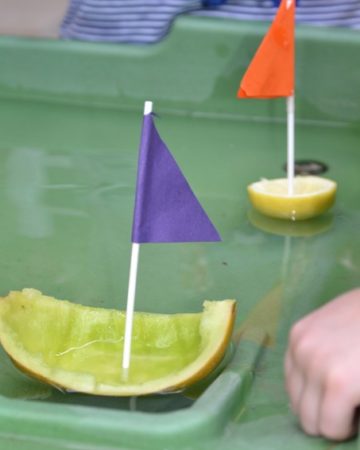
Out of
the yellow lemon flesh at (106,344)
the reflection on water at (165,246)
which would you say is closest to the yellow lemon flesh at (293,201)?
the reflection on water at (165,246)

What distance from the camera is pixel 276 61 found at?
131 cm

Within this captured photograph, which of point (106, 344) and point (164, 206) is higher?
point (164, 206)

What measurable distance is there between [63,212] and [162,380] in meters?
0.48

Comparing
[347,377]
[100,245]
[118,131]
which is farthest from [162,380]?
[118,131]

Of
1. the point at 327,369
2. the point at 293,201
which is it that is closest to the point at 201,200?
the point at 293,201

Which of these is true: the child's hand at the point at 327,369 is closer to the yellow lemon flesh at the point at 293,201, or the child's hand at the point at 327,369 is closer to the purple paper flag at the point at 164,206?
the purple paper flag at the point at 164,206

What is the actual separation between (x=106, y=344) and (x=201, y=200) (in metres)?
0.43

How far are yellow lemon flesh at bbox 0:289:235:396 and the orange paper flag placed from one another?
1.43ft

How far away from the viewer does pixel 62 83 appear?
1.72m

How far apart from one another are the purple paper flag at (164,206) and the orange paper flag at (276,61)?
0.44 m

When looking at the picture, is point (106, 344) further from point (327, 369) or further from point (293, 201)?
point (293, 201)

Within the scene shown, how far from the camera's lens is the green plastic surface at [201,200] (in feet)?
2.65

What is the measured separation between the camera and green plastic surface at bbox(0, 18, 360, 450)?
0.81m

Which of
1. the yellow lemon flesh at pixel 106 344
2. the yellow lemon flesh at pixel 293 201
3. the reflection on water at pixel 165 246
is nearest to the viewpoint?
the yellow lemon flesh at pixel 106 344
